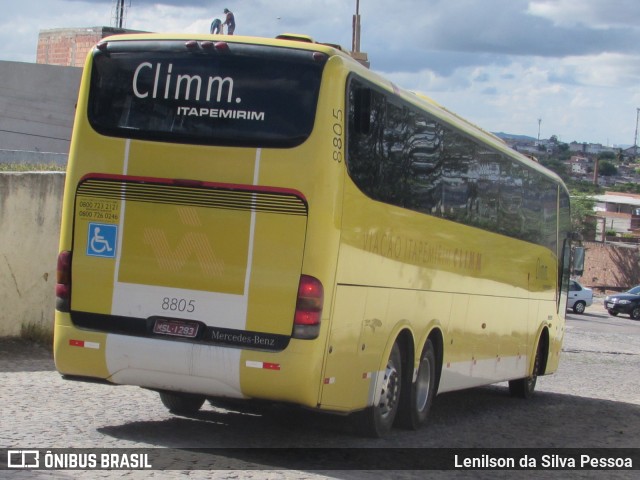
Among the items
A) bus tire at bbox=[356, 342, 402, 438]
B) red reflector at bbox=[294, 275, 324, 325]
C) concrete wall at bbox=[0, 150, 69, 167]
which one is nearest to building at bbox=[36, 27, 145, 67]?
concrete wall at bbox=[0, 150, 69, 167]

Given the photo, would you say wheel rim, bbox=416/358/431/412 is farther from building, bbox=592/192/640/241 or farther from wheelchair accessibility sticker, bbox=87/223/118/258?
building, bbox=592/192/640/241

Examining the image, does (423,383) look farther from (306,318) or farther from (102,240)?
(102,240)

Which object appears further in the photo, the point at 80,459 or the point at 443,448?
the point at 443,448

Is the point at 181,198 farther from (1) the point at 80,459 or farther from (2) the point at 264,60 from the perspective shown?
(1) the point at 80,459

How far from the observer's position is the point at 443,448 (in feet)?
34.3

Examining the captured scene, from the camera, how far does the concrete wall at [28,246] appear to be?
588 inches

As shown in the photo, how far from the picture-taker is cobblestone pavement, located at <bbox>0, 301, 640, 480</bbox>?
29.4 ft

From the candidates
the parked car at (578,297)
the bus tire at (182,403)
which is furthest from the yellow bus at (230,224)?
the parked car at (578,297)

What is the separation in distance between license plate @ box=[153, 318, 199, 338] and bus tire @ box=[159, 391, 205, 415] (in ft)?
7.06

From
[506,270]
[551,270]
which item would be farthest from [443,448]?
[551,270]

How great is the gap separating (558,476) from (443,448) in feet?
4.32

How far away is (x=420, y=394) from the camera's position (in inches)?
464

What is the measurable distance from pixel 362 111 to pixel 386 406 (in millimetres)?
3025

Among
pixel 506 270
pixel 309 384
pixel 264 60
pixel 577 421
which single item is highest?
pixel 264 60
